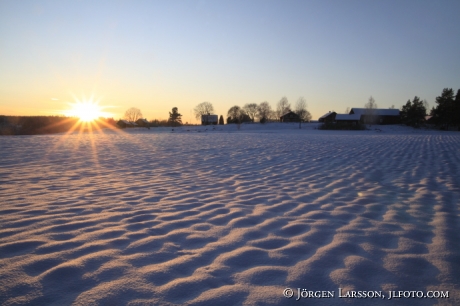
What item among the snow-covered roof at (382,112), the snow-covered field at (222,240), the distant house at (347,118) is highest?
the snow-covered roof at (382,112)

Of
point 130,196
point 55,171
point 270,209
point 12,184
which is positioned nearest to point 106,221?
point 130,196

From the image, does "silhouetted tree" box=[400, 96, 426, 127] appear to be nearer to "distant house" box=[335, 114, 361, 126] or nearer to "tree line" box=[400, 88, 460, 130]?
"tree line" box=[400, 88, 460, 130]

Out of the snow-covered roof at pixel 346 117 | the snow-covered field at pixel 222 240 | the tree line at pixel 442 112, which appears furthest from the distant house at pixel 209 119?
the snow-covered field at pixel 222 240

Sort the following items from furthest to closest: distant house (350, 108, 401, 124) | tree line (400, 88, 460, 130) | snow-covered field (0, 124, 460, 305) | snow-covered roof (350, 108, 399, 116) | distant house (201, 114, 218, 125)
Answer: distant house (201, 114, 218, 125) → snow-covered roof (350, 108, 399, 116) → distant house (350, 108, 401, 124) → tree line (400, 88, 460, 130) → snow-covered field (0, 124, 460, 305)

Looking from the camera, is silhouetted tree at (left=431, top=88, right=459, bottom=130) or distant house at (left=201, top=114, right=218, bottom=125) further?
distant house at (left=201, top=114, right=218, bottom=125)

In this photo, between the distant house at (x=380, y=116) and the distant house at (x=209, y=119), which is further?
the distant house at (x=209, y=119)

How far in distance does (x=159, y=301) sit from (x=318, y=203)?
326cm

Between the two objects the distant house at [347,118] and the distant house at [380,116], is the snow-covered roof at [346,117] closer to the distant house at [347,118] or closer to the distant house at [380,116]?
the distant house at [347,118]

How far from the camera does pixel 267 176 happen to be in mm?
6742

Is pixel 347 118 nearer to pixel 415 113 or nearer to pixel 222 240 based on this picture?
pixel 415 113

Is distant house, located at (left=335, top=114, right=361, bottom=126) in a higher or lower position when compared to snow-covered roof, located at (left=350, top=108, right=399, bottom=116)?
lower

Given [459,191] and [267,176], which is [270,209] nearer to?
[267,176]

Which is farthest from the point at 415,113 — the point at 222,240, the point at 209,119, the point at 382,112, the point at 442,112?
the point at 222,240

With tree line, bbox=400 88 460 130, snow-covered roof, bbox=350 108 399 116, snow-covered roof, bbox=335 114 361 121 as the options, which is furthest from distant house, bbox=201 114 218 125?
tree line, bbox=400 88 460 130
